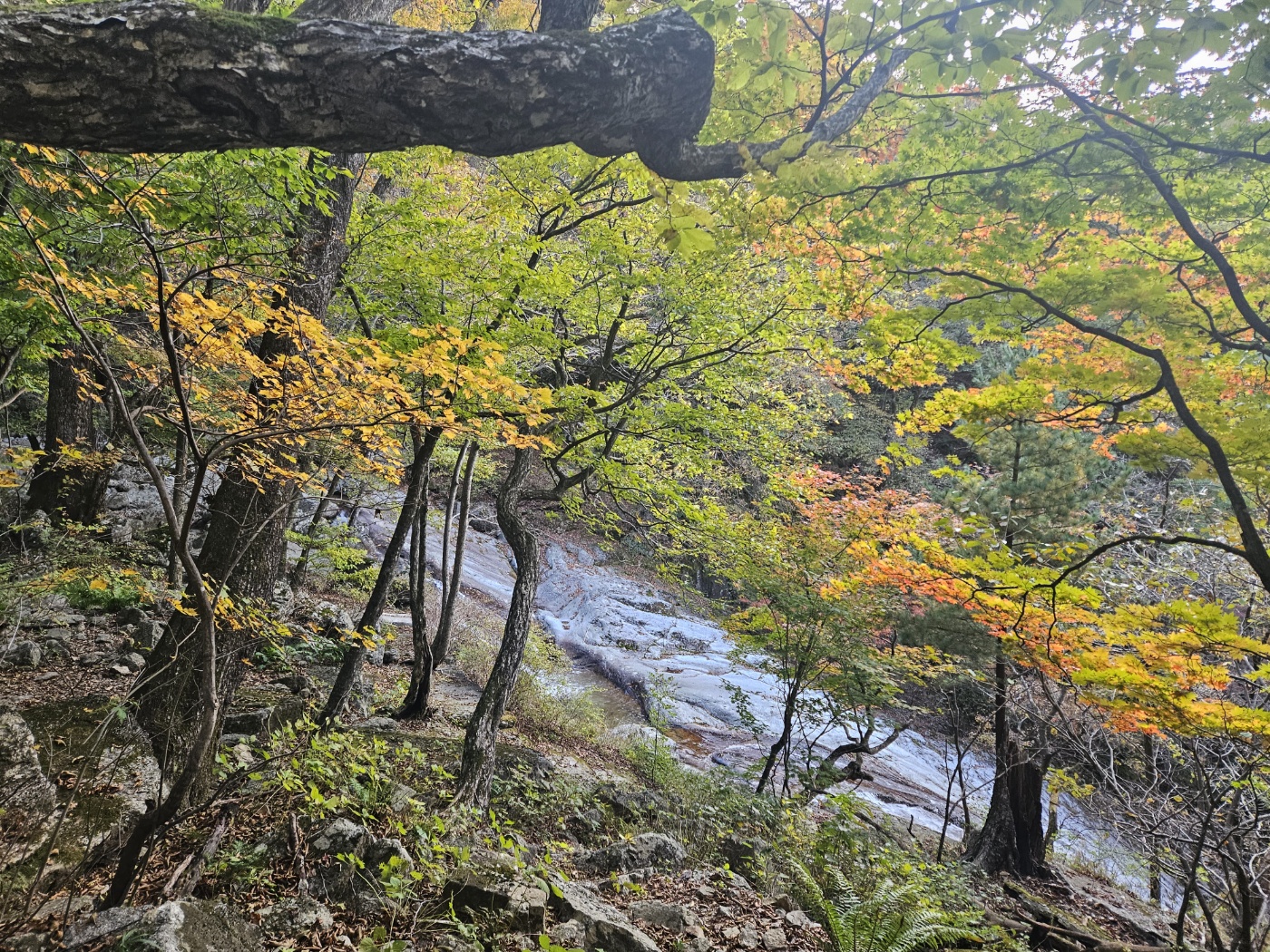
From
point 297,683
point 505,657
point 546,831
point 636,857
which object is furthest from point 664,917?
point 297,683

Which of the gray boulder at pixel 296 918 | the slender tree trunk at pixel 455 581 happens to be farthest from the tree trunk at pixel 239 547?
the slender tree trunk at pixel 455 581

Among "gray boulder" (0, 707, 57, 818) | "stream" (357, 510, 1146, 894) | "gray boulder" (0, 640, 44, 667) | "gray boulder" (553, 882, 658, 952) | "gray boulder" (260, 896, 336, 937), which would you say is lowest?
"stream" (357, 510, 1146, 894)

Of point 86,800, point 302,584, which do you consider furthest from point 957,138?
point 302,584

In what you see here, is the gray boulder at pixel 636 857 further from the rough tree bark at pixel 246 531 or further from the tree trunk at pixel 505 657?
the rough tree bark at pixel 246 531

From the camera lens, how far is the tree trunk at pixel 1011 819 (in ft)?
25.7

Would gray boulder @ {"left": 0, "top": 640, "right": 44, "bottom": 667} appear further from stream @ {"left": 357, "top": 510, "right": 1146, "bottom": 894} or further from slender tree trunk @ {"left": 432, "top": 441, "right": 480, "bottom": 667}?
stream @ {"left": 357, "top": 510, "right": 1146, "bottom": 894}

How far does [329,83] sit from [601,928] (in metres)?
3.79

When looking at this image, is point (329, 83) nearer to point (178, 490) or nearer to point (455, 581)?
point (178, 490)

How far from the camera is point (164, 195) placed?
429cm

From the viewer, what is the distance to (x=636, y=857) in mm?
4852

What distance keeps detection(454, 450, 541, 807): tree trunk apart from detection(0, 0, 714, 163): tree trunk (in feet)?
14.6

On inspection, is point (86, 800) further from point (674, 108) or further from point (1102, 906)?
point (1102, 906)

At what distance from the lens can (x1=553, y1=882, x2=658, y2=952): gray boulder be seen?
113 inches

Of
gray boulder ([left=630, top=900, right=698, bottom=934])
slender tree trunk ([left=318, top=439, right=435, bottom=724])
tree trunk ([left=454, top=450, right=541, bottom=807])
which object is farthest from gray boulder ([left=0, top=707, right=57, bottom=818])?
gray boulder ([left=630, top=900, right=698, bottom=934])
